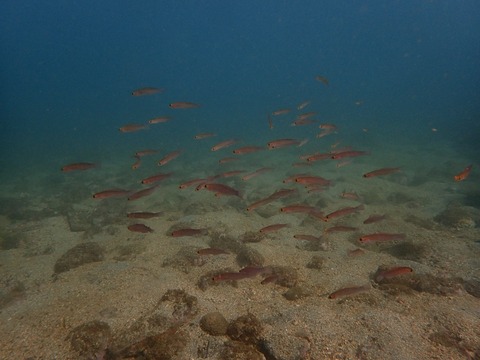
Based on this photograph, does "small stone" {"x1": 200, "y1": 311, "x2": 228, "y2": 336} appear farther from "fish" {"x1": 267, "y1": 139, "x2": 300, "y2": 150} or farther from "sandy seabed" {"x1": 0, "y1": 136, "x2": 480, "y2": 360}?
"fish" {"x1": 267, "y1": 139, "x2": 300, "y2": 150}

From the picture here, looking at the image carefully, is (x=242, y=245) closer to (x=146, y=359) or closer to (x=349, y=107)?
(x=146, y=359)

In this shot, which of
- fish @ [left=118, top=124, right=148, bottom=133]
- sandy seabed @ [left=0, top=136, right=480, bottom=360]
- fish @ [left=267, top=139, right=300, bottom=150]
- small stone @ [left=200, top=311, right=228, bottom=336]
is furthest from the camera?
fish @ [left=118, top=124, right=148, bottom=133]

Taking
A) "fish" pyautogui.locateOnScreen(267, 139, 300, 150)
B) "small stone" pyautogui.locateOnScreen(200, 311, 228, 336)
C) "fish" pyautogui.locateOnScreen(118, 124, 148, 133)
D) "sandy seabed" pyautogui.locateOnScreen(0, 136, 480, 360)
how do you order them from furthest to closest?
"fish" pyautogui.locateOnScreen(118, 124, 148, 133), "fish" pyautogui.locateOnScreen(267, 139, 300, 150), "small stone" pyautogui.locateOnScreen(200, 311, 228, 336), "sandy seabed" pyautogui.locateOnScreen(0, 136, 480, 360)

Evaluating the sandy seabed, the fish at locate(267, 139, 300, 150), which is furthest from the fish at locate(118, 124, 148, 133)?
the fish at locate(267, 139, 300, 150)

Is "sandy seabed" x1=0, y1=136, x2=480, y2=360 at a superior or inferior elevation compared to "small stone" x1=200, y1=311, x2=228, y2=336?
inferior

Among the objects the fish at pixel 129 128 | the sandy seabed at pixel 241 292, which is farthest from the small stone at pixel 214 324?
the fish at pixel 129 128

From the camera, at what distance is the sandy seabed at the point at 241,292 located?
13.7 ft

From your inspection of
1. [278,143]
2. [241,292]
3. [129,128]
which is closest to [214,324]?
[241,292]

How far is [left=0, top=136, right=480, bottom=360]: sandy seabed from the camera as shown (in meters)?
4.17

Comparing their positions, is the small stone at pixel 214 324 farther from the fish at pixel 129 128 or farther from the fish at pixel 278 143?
the fish at pixel 129 128

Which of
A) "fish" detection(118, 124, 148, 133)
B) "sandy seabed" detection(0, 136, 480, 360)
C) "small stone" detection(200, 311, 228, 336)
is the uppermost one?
"fish" detection(118, 124, 148, 133)

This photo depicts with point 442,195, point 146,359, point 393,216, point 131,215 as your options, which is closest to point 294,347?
point 146,359

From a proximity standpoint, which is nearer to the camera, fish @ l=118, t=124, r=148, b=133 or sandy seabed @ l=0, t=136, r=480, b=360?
sandy seabed @ l=0, t=136, r=480, b=360

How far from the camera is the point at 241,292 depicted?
226 inches
